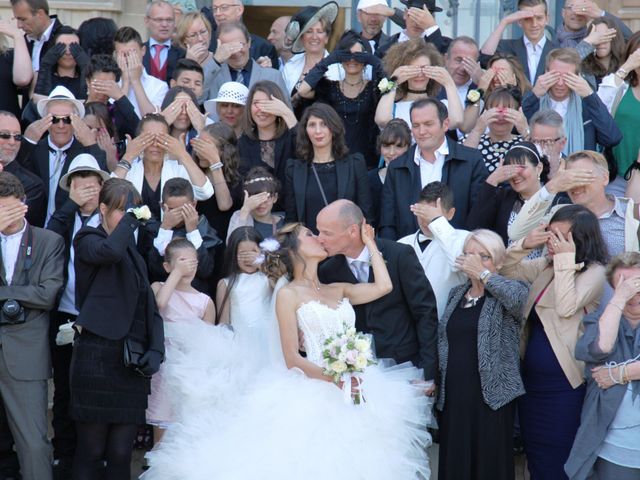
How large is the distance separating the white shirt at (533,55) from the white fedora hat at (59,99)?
425 cm

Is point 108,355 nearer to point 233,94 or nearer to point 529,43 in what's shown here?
point 233,94

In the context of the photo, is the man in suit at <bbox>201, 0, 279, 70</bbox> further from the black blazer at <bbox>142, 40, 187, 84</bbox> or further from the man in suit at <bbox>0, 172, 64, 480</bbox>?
the man in suit at <bbox>0, 172, 64, 480</bbox>

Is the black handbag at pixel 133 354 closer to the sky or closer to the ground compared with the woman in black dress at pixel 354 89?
closer to the ground

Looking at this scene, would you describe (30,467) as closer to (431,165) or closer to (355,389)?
(355,389)

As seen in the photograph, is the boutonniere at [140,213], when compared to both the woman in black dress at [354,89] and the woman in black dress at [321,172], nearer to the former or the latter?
the woman in black dress at [321,172]

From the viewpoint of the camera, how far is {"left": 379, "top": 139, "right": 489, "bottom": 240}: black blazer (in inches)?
344

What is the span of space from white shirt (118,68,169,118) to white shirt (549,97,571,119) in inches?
133

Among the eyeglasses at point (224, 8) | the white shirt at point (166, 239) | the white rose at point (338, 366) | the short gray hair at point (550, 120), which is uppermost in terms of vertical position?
the eyeglasses at point (224, 8)

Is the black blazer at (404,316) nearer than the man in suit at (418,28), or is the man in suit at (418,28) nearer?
the black blazer at (404,316)

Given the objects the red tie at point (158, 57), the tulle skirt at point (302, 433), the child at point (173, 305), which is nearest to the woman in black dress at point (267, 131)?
the child at point (173, 305)

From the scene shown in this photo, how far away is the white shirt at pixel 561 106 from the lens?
31.8 ft

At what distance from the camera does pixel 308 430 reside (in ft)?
22.6

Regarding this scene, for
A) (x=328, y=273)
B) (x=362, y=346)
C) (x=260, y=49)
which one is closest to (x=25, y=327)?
(x=328, y=273)

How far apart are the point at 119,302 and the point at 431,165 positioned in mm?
2691
